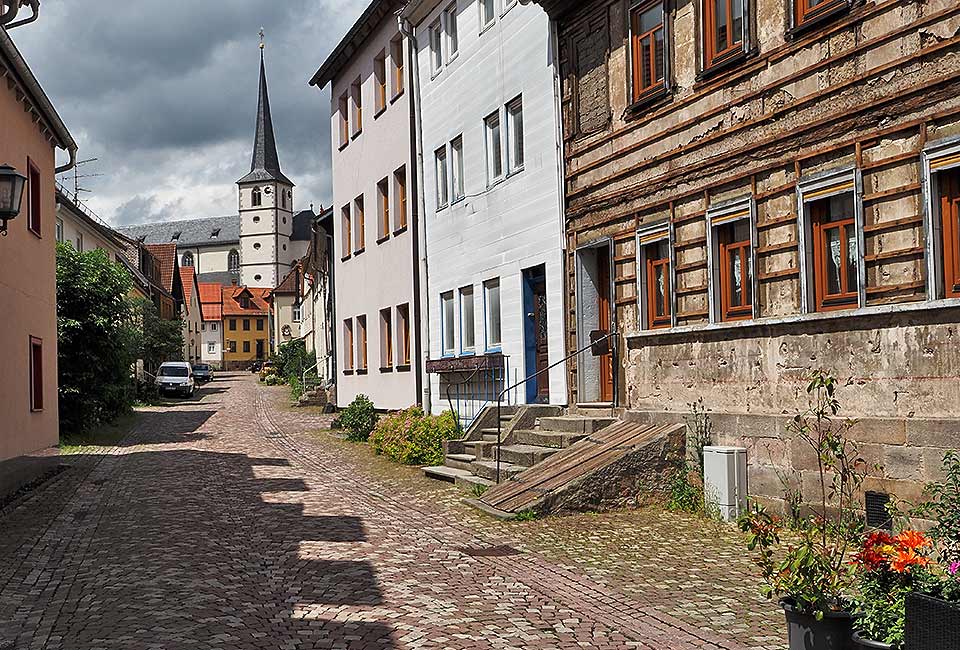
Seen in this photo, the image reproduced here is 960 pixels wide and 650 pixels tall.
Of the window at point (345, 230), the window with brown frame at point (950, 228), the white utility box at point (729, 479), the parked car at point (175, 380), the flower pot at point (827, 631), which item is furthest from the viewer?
the parked car at point (175, 380)

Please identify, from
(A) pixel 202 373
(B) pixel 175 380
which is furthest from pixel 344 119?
(A) pixel 202 373

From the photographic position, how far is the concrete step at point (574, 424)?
48.2 feet

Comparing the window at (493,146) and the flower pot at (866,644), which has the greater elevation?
the window at (493,146)

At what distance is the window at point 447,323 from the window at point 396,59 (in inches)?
229

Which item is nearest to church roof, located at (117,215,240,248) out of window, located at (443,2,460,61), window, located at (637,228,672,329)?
window, located at (443,2,460,61)

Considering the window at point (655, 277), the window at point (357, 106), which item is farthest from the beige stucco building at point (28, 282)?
the window at point (655, 277)

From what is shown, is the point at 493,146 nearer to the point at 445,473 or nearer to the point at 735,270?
the point at 445,473

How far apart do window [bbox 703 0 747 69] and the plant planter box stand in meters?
8.79

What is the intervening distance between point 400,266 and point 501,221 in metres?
6.51

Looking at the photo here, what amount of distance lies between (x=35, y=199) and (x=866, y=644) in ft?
59.2

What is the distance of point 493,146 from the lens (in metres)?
20.1

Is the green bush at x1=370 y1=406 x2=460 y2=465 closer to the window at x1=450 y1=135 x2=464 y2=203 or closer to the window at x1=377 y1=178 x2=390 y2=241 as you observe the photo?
the window at x1=450 y1=135 x2=464 y2=203

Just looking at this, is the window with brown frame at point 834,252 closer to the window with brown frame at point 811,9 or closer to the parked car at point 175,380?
the window with brown frame at point 811,9

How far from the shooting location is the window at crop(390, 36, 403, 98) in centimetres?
2559
